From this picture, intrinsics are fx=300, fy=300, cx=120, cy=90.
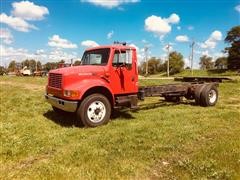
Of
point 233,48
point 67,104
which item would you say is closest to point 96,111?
point 67,104

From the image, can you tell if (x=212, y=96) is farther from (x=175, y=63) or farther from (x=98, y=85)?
(x=175, y=63)

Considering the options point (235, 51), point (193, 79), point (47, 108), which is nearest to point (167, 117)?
point (47, 108)

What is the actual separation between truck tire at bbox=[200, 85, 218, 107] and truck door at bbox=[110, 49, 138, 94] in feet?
13.2

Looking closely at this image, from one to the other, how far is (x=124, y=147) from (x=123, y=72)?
11.6 ft

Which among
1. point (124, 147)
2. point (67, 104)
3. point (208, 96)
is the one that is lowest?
point (124, 147)

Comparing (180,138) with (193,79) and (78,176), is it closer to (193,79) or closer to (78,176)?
(78,176)

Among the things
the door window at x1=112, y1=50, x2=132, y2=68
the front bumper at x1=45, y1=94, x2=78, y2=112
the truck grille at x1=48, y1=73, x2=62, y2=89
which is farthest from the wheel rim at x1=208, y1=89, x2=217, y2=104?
the truck grille at x1=48, y1=73, x2=62, y2=89

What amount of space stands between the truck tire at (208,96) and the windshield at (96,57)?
5227 mm

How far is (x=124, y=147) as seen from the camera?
6.75 meters

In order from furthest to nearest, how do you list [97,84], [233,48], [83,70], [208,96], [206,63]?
1. [206,63]
2. [233,48]
3. [208,96]
4. [83,70]
5. [97,84]

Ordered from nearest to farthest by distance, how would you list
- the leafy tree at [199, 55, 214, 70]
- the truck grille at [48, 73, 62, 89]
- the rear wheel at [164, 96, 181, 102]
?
the truck grille at [48, 73, 62, 89] < the rear wheel at [164, 96, 181, 102] < the leafy tree at [199, 55, 214, 70]

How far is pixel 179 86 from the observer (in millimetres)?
12766

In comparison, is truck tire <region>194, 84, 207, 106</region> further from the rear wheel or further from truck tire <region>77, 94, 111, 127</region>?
truck tire <region>77, 94, 111, 127</region>

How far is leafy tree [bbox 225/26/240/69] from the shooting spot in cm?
7894
